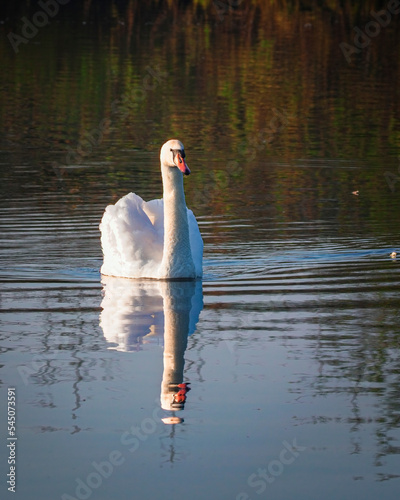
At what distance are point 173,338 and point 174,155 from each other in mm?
2783

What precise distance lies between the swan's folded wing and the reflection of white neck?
1.42 feet

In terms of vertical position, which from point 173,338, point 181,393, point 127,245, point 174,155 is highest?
point 174,155

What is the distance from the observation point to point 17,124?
2520 cm

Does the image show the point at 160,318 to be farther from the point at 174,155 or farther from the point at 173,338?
the point at 174,155

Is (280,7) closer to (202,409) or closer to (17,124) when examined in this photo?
(17,124)

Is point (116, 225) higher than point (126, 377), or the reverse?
point (116, 225)

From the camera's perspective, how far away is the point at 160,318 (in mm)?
9969

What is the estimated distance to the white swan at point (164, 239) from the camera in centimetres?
1147

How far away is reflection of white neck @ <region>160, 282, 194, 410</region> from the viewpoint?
775 cm

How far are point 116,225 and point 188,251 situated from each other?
775 mm

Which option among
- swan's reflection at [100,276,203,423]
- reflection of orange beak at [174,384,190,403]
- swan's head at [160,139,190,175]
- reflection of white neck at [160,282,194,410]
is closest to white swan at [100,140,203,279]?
swan's head at [160,139,190,175]

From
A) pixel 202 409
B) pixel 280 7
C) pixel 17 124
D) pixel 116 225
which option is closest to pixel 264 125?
pixel 17 124

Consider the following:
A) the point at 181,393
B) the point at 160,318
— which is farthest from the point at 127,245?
the point at 181,393

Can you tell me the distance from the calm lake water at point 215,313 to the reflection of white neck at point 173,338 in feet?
0.07
